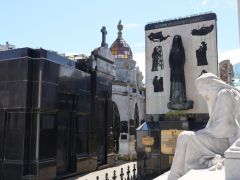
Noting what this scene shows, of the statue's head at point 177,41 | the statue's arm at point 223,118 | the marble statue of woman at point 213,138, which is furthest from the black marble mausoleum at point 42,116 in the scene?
the statue's arm at point 223,118

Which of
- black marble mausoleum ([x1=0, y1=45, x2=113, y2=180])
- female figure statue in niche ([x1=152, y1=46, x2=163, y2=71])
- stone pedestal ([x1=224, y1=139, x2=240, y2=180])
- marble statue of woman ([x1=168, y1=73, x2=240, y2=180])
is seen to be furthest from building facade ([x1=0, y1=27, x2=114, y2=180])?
stone pedestal ([x1=224, y1=139, x2=240, y2=180])

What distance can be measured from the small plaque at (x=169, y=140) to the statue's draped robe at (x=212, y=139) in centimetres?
723

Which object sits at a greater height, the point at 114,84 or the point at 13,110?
the point at 114,84

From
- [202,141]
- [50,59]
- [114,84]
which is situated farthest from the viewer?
[114,84]

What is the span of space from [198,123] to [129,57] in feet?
56.8

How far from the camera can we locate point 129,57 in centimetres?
3173

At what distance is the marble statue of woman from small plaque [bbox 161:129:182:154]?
719cm

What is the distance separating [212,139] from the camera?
5.68 meters

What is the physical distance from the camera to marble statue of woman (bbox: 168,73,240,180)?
557 cm

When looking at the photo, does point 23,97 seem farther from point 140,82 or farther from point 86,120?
point 140,82

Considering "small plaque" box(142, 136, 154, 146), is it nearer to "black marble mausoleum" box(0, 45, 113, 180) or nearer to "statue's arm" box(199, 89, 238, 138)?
"black marble mausoleum" box(0, 45, 113, 180)

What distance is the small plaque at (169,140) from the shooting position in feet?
42.5

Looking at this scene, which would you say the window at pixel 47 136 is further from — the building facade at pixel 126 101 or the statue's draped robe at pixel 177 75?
the building facade at pixel 126 101

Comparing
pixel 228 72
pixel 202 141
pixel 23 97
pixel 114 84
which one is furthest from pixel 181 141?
pixel 228 72
